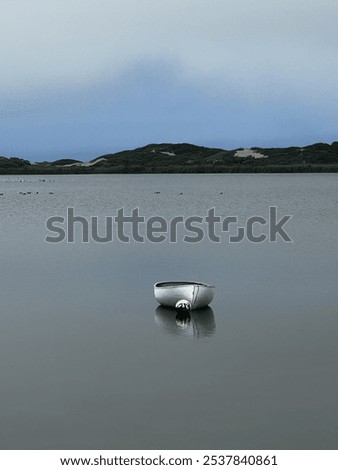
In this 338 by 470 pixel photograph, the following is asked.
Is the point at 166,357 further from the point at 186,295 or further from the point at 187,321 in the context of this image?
the point at 186,295

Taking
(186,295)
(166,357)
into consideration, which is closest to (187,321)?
(186,295)

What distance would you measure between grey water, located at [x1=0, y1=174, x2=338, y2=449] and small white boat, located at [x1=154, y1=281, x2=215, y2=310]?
0.31 meters

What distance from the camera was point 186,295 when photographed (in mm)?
21484

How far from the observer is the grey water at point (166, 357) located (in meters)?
12.6

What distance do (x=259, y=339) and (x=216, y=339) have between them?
108 cm

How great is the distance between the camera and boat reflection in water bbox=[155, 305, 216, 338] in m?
19.5

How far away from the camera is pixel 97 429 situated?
12.7m

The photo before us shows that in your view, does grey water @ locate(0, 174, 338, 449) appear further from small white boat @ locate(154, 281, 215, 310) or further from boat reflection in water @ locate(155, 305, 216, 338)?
small white boat @ locate(154, 281, 215, 310)

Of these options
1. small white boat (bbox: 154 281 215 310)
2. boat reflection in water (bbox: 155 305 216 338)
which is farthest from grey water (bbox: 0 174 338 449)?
small white boat (bbox: 154 281 215 310)
